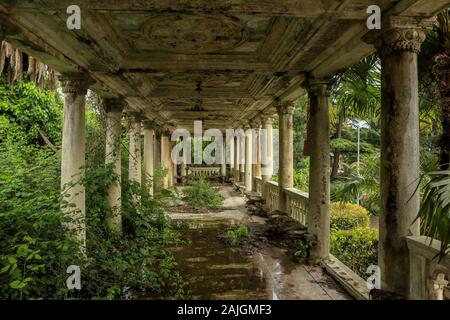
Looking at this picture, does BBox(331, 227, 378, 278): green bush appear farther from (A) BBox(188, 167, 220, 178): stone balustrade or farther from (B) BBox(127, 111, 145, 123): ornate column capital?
(A) BBox(188, 167, 220, 178): stone balustrade

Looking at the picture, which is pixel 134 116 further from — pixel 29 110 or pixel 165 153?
pixel 165 153

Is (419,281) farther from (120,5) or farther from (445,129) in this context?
(120,5)

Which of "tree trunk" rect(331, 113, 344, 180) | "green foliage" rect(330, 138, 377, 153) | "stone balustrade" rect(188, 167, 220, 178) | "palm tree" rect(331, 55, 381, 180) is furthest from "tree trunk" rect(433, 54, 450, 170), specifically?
"stone balustrade" rect(188, 167, 220, 178)

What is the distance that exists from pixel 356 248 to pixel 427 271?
526cm

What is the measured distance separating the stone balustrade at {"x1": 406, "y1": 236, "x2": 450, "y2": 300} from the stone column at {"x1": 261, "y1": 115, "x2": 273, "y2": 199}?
9.80 meters

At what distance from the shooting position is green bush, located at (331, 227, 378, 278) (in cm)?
801

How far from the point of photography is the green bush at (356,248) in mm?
8008

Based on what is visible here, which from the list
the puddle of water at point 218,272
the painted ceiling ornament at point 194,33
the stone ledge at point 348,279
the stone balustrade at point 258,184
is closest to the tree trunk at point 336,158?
the stone balustrade at point 258,184

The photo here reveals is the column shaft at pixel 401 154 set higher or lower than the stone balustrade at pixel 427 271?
higher

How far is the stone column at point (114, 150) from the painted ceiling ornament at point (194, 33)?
9.62 ft

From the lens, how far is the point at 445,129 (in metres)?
4.25

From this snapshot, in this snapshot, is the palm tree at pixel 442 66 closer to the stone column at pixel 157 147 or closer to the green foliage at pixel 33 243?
the green foliage at pixel 33 243

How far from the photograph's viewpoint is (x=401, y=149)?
3871 millimetres

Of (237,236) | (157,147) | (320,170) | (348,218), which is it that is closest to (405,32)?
(320,170)
